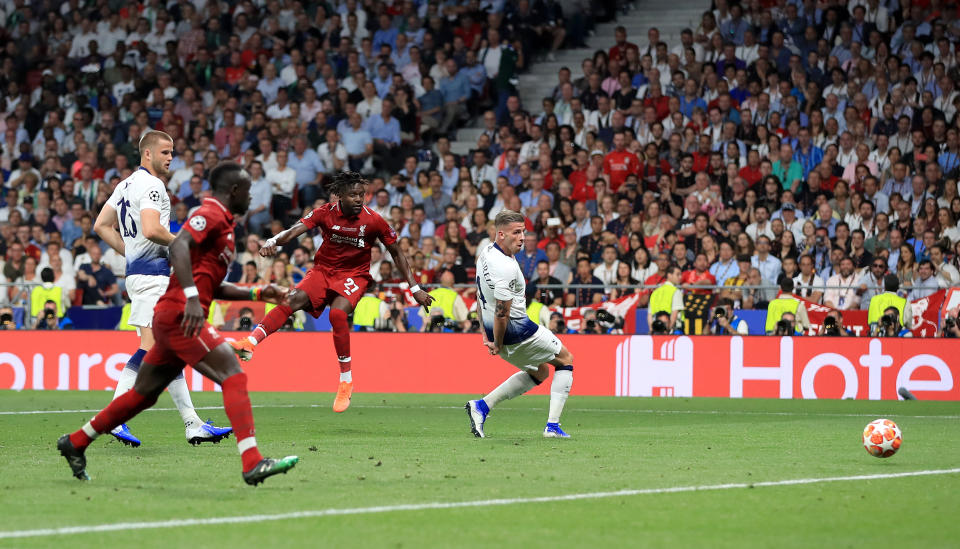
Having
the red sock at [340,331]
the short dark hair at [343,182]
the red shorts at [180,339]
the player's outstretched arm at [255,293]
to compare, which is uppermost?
the player's outstretched arm at [255,293]

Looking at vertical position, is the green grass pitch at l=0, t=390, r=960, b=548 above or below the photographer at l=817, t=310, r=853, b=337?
above

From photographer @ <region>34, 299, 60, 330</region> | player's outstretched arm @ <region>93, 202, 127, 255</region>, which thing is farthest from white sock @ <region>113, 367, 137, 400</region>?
photographer @ <region>34, 299, 60, 330</region>

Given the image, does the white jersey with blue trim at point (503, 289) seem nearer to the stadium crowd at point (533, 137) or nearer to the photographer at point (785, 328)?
the stadium crowd at point (533, 137)

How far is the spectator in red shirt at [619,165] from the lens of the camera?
24922 mm

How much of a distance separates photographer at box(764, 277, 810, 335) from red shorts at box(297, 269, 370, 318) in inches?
328

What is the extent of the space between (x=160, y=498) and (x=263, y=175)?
63.4ft

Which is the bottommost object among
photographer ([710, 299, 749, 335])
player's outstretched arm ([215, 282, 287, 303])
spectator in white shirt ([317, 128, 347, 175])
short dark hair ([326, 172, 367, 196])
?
photographer ([710, 299, 749, 335])

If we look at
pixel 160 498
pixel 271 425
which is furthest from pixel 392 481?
pixel 271 425

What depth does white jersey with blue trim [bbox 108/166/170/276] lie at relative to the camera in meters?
11.1

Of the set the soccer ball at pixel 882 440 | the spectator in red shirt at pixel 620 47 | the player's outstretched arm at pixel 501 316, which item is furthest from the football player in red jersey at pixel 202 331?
the spectator in red shirt at pixel 620 47

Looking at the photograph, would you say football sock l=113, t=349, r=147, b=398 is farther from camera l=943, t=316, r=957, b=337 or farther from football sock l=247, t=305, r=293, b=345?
camera l=943, t=316, r=957, b=337

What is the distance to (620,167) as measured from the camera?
24984 mm

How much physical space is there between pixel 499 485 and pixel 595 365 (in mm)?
12280

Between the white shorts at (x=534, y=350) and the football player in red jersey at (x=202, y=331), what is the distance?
442 cm
